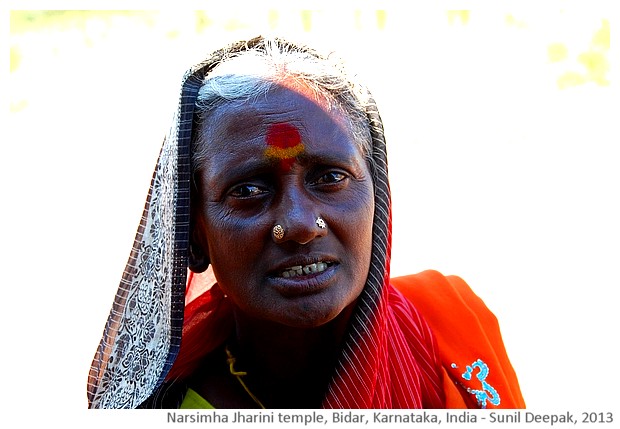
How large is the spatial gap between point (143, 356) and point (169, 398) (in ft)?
0.61

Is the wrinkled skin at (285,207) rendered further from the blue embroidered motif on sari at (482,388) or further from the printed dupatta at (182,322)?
the blue embroidered motif on sari at (482,388)

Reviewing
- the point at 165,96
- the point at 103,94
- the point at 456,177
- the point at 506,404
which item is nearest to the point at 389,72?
the point at 456,177

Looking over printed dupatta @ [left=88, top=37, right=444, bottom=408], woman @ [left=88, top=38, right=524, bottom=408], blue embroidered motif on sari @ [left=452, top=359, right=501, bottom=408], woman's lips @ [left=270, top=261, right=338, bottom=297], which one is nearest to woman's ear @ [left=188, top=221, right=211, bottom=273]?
woman @ [left=88, top=38, right=524, bottom=408]

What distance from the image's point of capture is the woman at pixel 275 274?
8.27 feet

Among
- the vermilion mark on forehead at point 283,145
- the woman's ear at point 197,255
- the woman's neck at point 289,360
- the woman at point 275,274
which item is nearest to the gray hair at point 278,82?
the woman at point 275,274

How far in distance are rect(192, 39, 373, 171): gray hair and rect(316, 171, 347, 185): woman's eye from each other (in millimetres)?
150

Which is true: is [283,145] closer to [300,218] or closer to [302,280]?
[300,218]

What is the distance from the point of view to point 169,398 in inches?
110

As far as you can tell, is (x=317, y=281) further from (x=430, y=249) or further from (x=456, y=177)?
(x=456, y=177)

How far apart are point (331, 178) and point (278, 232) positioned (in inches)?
9.8

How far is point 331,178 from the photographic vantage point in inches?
102

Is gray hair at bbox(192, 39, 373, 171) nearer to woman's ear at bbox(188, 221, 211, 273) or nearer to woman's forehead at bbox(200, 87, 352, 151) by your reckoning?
A: woman's forehead at bbox(200, 87, 352, 151)

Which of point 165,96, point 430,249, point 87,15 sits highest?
point 87,15

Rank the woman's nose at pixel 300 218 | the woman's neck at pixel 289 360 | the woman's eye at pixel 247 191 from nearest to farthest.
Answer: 1. the woman's nose at pixel 300 218
2. the woman's eye at pixel 247 191
3. the woman's neck at pixel 289 360
